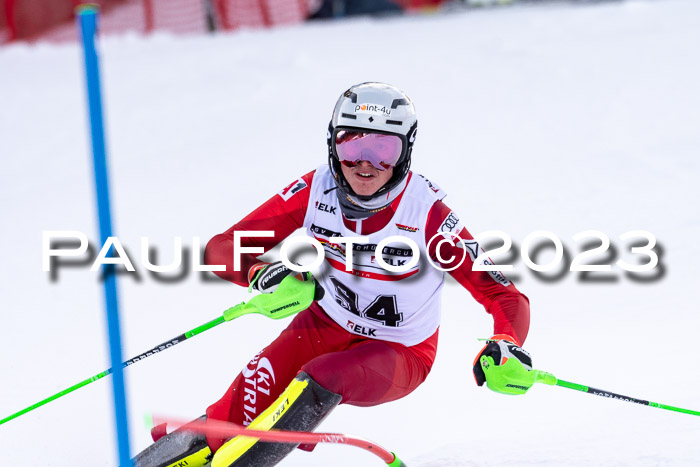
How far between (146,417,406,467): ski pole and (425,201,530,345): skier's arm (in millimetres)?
601

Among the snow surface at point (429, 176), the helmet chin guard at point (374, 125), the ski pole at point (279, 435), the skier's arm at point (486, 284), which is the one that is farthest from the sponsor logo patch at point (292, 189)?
the snow surface at point (429, 176)

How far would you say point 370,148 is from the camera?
3365 mm

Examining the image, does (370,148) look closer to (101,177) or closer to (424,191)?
(424,191)

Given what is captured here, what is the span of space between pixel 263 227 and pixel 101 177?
1278 mm

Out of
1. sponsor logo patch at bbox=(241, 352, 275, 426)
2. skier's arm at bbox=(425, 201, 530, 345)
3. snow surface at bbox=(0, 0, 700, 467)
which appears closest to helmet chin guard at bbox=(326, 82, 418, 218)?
skier's arm at bbox=(425, 201, 530, 345)

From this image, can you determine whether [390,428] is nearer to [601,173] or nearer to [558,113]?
[601,173]

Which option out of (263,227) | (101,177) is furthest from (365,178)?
(101,177)

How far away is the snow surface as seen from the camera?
4.30 m

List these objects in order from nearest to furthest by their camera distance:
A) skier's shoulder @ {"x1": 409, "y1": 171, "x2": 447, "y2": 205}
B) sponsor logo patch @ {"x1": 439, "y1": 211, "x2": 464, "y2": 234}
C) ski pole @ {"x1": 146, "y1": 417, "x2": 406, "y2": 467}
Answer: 1. ski pole @ {"x1": 146, "y1": 417, "x2": 406, "y2": 467}
2. sponsor logo patch @ {"x1": 439, "y1": 211, "x2": 464, "y2": 234}
3. skier's shoulder @ {"x1": 409, "y1": 171, "x2": 447, "y2": 205}

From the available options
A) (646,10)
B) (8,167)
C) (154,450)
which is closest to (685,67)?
(646,10)

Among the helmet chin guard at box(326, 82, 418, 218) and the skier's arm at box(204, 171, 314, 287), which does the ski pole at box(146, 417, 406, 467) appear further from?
the helmet chin guard at box(326, 82, 418, 218)

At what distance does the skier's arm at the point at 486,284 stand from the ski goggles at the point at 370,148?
28 centimetres

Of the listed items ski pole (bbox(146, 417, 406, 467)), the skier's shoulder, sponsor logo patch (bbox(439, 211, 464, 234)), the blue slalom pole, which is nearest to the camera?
the blue slalom pole

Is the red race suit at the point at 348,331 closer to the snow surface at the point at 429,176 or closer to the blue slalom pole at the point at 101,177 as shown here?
the snow surface at the point at 429,176
